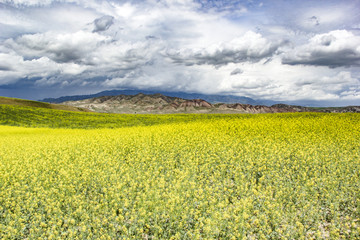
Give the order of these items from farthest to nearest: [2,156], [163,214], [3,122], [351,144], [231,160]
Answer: [3,122], [351,144], [2,156], [231,160], [163,214]

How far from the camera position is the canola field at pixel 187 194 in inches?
258

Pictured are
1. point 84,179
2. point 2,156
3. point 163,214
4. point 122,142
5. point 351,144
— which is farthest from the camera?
point 122,142

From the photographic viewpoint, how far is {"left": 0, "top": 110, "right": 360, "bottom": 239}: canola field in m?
6.56

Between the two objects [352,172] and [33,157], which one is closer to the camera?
[352,172]

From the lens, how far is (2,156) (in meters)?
14.9

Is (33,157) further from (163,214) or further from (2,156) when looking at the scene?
(163,214)

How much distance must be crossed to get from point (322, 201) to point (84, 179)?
33.1 ft

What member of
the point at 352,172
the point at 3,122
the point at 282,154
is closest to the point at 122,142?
the point at 282,154

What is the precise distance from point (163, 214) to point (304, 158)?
378 inches

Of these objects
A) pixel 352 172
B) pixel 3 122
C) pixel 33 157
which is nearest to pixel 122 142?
pixel 33 157

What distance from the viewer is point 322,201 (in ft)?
29.0

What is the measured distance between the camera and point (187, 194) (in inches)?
307

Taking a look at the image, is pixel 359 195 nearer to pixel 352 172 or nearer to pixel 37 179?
pixel 352 172

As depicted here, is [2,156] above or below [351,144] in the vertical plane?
below
